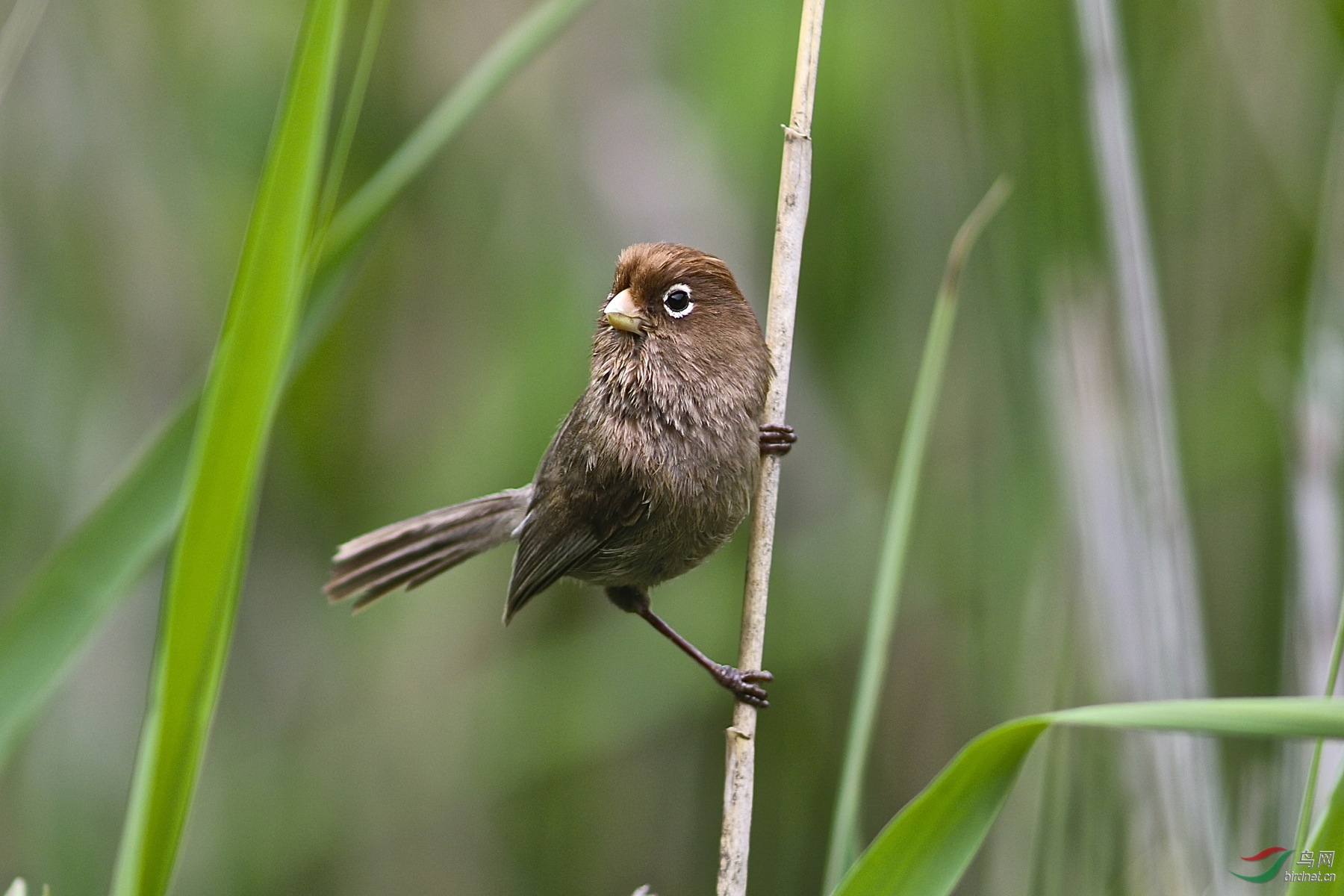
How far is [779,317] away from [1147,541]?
104cm

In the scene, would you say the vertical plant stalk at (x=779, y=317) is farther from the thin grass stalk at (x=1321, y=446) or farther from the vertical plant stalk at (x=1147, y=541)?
the thin grass stalk at (x=1321, y=446)

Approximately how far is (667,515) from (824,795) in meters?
1.35

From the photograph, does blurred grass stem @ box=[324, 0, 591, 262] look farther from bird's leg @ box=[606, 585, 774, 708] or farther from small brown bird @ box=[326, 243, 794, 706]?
bird's leg @ box=[606, 585, 774, 708]

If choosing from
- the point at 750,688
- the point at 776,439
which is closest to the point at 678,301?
the point at 776,439

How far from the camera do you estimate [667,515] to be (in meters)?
3.00

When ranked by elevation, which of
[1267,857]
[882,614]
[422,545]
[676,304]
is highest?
[676,304]

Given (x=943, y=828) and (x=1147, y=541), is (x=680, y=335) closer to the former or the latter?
(x=1147, y=541)

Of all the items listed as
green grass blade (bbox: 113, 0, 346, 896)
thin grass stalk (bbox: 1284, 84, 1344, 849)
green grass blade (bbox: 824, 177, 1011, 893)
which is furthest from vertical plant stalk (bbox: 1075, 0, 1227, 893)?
green grass blade (bbox: 113, 0, 346, 896)

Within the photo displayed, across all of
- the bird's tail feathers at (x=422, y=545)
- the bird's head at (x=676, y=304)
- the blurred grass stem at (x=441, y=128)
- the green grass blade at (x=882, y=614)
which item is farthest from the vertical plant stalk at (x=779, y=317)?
the bird's tail feathers at (x=422, y=545)

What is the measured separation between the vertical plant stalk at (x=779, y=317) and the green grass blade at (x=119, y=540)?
578 mm

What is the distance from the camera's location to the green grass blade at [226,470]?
1.38m

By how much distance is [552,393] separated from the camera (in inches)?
149

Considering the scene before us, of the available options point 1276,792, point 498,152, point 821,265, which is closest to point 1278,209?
point 821,265

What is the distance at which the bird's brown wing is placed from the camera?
3.09 m
